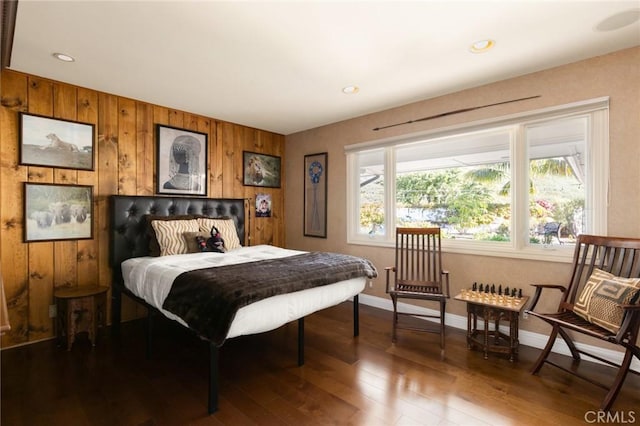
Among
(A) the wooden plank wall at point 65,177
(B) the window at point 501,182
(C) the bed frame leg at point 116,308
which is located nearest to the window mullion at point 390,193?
(B) the window at point 501,182

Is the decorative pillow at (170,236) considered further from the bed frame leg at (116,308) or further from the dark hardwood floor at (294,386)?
the dark hardwood floor at (294,386)

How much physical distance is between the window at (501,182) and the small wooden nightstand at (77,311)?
2976 mm

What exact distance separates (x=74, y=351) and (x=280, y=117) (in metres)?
3.30

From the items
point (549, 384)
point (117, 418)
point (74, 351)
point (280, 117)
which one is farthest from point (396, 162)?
point (74, 351)

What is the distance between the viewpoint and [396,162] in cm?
376

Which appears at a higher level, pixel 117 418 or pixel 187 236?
pixel 187 236

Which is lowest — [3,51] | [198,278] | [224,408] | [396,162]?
[224,408]

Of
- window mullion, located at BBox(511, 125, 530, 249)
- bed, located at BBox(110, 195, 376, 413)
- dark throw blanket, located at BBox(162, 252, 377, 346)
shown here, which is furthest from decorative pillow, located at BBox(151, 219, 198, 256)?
window mullion, located at BBox(511, 125, 530, 249)

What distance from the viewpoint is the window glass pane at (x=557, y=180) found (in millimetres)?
2596

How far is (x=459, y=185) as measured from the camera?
10.8ft

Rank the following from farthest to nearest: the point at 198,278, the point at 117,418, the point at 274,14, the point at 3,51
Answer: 1. the point at 3,51
2. the point at 198,278
3. the point at 274,14
4. the point at 117,418

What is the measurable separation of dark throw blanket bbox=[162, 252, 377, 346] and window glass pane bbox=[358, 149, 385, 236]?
146 cm

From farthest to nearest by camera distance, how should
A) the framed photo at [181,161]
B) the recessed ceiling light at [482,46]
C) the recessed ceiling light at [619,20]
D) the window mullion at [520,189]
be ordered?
the framed photo at [181,161], the window mullion at [520,189], the recessed ceiling light at [482,46], the recessed ceiling light at [619,20]

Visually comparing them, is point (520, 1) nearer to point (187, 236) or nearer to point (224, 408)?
point (224, 408)
